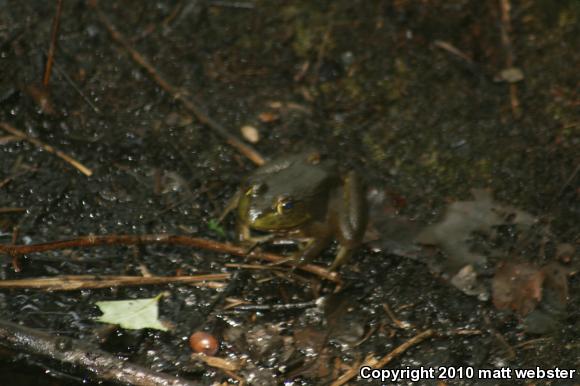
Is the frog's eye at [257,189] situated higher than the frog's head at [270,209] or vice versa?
the frog's eye at [257,189]

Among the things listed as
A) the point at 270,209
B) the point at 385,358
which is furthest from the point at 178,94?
the point at 385,358

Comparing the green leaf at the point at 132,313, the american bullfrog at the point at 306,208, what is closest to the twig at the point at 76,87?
the american bullfrog at the point at 306,208

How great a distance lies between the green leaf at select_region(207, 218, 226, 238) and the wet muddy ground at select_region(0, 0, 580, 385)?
0.02 metres

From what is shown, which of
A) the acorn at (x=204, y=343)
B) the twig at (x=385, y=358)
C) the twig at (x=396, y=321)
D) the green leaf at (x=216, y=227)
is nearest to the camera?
the twig at (x=385, y=358)

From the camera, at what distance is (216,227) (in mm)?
4355

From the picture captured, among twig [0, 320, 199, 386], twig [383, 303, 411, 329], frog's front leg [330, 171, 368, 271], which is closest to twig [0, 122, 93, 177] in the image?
twig [0, 320, 199, 386]

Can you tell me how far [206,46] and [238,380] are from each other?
9.33ft

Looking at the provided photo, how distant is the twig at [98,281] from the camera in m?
3.94

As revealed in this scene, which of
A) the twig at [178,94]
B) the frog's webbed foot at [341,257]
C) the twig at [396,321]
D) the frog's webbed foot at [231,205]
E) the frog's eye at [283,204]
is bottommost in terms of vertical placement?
the twig at [396,321]

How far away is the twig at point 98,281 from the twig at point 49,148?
91 cm

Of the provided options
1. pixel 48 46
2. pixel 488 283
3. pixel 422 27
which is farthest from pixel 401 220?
pixel 48 46

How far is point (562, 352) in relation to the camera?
3.77 meters

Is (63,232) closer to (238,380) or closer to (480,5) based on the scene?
(238,380)

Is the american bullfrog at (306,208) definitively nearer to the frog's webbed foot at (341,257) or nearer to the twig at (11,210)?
the frog's webbed foot at (341,257)
